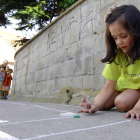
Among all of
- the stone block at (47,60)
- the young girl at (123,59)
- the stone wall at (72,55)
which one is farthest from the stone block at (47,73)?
the young girl at (123,59)

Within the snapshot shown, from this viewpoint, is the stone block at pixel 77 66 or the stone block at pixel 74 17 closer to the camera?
the stone block at pixel 77 66

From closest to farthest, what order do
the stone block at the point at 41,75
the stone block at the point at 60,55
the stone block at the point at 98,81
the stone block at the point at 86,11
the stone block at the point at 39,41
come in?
the stone block at the point at 98,81 < the stone block at the point at 86,11 < the stone block at the point at 60,55 < the stone block at the point at 41,75 < the stone block at the point at 39,41

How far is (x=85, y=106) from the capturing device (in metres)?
1.64

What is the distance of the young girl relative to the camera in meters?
1.42

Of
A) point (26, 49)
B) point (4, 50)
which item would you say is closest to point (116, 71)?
point (26, 49)

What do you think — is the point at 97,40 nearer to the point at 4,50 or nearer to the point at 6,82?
the point at 6,82

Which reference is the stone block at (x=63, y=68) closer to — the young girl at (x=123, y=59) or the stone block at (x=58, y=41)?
the stone block at (x=58, y=41)

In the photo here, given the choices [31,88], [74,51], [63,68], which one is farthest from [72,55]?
[31,88]

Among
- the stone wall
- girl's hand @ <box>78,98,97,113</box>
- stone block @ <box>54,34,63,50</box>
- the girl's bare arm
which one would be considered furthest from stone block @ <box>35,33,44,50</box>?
girl's hand @ <box>78,98,97,113</box>

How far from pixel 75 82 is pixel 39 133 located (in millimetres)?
2303

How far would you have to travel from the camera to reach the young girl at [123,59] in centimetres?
142

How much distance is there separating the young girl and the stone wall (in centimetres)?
90

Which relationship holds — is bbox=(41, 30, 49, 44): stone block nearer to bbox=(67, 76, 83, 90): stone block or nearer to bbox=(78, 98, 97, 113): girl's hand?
bbox=(67, 76, 83, 90): stone block

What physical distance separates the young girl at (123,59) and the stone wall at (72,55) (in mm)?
898
